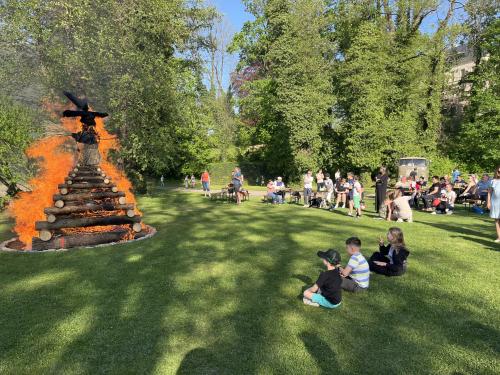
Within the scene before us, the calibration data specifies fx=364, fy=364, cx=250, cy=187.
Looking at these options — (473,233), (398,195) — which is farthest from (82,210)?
(473,233)

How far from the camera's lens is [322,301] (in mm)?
5996

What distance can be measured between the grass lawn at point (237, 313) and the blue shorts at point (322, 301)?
170mm

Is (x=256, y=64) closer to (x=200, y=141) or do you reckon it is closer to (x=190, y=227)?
(x=200, y=141)

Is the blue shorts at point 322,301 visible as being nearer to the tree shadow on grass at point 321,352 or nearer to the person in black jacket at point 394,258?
the tree shadow on grass at point 321,352

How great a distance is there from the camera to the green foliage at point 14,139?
55.2 ft

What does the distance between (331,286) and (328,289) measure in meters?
0.07

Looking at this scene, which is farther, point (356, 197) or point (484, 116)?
point (484, 116)

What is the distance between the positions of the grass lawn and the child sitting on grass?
18 centimetres

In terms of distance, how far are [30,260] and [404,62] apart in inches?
1422

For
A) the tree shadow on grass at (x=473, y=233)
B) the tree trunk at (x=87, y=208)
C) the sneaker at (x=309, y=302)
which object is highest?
the tree trunk at (x=87, y=208)

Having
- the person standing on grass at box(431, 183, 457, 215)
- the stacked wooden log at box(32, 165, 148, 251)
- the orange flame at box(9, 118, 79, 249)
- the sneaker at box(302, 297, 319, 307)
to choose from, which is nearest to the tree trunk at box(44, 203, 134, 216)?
the stacked wooden log at box(32, 165, 148, 251)

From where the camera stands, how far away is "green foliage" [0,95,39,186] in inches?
662

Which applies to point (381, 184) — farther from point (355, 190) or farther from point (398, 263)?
point (398, 263)

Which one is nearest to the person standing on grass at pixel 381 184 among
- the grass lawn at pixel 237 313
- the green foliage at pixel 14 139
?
the grass lawn at pixel 237 313
